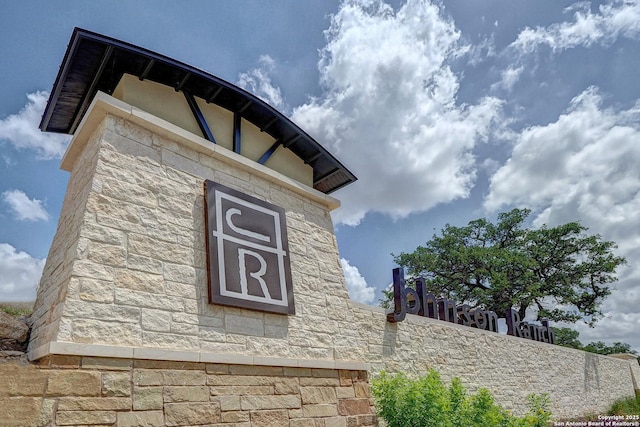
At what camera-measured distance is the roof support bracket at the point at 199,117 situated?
6227mm

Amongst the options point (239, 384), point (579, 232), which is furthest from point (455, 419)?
point (579, 232)

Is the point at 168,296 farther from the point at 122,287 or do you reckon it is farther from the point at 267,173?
the point at 267,173

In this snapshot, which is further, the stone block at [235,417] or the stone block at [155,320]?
the stone block at [235,417]

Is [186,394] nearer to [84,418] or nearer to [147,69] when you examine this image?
[84,418]

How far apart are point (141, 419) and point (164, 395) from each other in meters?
0.28

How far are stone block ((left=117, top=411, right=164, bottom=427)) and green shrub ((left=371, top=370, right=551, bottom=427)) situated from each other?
329 cm

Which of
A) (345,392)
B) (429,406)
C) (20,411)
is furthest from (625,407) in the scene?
(20,411)

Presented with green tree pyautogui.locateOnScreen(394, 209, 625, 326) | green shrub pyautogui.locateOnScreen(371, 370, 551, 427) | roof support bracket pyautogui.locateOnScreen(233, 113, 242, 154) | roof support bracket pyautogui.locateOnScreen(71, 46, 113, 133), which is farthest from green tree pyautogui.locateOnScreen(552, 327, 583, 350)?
roof support bracket pyautogui.locateOnScreen(71, 46, 113, 133)

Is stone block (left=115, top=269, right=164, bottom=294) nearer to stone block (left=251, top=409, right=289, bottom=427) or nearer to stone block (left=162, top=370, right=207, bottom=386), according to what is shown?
stone block (left=162, top=370, right=207, bottom=386)

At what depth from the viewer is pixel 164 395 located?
4.17 m

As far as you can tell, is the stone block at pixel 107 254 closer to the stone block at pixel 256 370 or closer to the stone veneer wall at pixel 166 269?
the stone veneer wall at pixel 166 269

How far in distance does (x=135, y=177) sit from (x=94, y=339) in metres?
1.77

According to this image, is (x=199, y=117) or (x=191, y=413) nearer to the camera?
(x=191, y=413)

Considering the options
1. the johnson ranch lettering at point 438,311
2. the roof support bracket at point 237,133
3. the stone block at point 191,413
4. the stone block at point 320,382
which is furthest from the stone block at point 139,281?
the johnson ranch lettering at point 438,311
